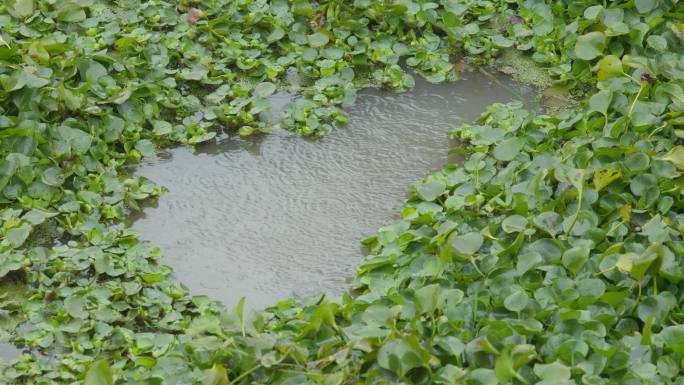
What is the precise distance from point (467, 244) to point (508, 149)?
66cm

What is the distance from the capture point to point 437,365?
8.57 ft

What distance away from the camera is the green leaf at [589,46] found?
4.05 metres

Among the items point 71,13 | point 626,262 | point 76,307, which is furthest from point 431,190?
point 71,13

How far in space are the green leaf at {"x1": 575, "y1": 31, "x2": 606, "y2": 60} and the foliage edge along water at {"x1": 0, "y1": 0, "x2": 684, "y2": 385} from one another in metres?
0.01

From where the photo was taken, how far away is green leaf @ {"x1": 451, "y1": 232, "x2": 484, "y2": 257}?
2.98 m

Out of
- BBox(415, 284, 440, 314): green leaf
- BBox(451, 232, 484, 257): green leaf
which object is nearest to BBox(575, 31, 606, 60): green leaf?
BBox(451, 232, 484, 257): green leaf

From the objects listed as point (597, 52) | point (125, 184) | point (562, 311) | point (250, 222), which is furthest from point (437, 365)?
point (597, 52)

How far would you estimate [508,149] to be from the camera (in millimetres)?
3543

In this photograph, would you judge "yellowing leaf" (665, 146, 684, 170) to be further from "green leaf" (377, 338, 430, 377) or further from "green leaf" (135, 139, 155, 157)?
"green leaf" (135, 139, 155, 157)

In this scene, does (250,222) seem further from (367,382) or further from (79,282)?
(367,382)

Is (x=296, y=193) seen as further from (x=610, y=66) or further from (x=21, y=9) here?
(x=21, y=9)

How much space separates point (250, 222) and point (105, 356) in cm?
81

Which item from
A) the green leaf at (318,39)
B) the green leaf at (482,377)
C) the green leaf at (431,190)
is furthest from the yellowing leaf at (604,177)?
the green leaf at (318,39)

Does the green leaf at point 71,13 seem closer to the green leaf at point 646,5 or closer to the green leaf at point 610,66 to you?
the green leaf at point 610,66
